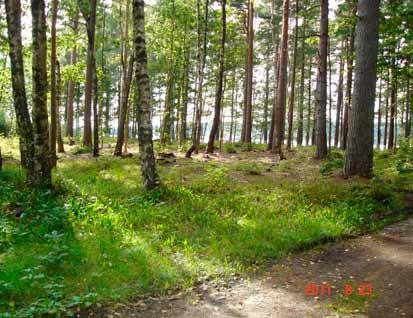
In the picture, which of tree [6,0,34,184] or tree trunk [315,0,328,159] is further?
tree trunk [315,0,328,159]

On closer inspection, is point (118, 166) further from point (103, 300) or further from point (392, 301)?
point (392, 301)

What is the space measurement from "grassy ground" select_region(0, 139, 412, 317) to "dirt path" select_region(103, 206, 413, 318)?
314 millimetres

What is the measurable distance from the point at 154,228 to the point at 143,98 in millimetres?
3360

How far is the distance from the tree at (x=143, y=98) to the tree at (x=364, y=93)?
5305mm

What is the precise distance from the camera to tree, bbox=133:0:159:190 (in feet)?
29.9

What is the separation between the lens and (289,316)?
451 centimetres

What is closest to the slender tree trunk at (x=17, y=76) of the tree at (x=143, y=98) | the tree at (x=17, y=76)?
the tree at (x=17, y=76)

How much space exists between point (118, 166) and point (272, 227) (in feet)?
25.7

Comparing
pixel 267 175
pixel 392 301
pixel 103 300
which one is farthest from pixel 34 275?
pixel 267 175

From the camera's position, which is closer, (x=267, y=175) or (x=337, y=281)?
(x=337, y=281)

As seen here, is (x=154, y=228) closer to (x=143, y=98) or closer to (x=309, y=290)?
(x=309, y=290)

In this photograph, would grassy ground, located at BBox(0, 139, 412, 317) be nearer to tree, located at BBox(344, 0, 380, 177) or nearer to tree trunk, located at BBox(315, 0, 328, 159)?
tree, located at BBox(344, 0, 380, 177)

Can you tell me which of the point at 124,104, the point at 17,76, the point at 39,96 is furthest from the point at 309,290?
the point at 124,104
